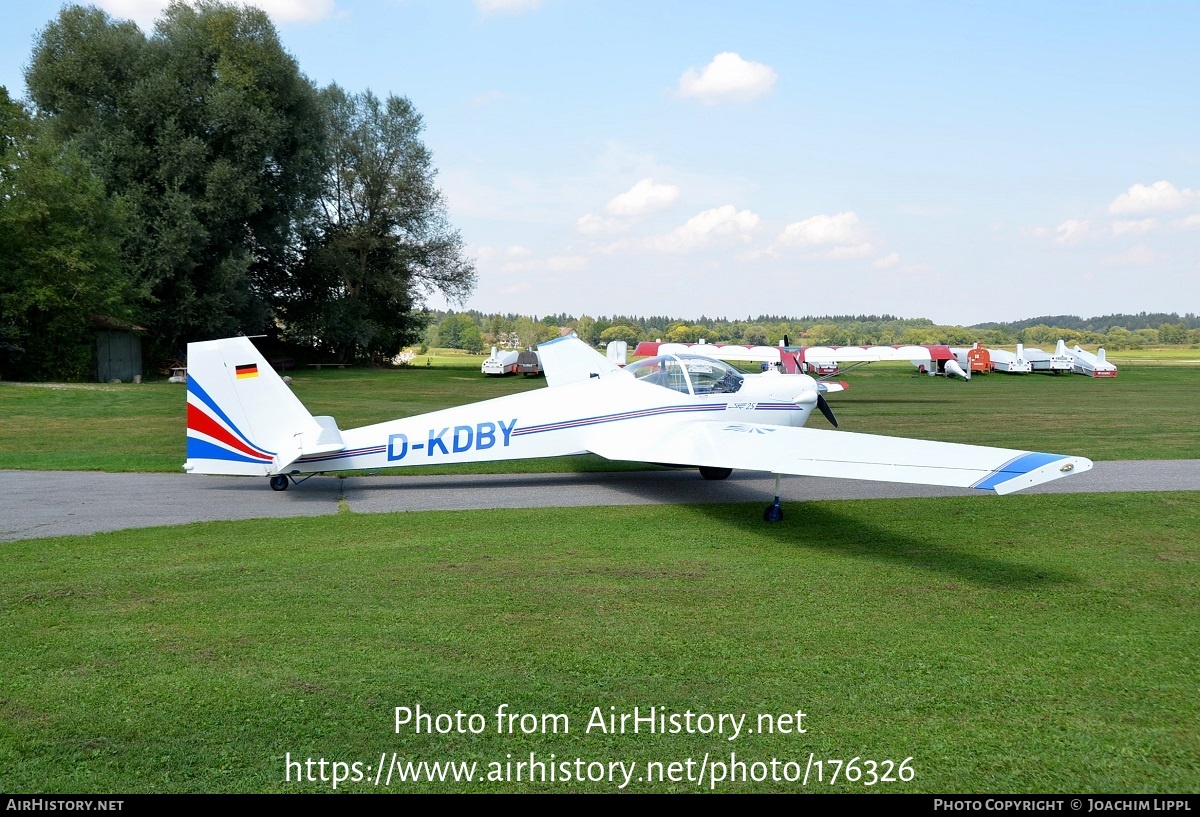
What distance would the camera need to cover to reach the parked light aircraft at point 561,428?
991 cm

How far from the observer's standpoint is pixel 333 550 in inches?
344

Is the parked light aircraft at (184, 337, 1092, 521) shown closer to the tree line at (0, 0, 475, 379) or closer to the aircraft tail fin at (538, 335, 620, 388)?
the aircraft tail fin at (538, 335, 620, 388)

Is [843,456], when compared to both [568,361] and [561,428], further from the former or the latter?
[568,361]

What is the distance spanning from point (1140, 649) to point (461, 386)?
38085 mm

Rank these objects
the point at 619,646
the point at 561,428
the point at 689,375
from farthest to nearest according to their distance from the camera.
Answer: the point at 689,375 → the point at 561,428 → the point at 619,646

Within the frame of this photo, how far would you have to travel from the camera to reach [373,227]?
2288 inches

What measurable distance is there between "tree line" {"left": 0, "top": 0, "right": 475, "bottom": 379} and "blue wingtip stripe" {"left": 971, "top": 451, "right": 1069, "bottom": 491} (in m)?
37.9

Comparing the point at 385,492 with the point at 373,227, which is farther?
the point at 373,227

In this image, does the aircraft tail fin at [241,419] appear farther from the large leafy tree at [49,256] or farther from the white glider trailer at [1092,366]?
the white glider trailer at [1092,366]

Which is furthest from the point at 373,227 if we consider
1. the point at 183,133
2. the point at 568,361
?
the point at 568,361

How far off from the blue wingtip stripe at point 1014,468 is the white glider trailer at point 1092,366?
58803 mm

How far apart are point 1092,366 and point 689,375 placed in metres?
56.5

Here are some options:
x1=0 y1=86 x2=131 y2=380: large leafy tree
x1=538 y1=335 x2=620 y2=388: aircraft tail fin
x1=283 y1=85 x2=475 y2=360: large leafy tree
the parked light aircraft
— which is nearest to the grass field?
A: the parked light aircraft

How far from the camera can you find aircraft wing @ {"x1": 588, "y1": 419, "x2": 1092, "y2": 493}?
7.54 metres
